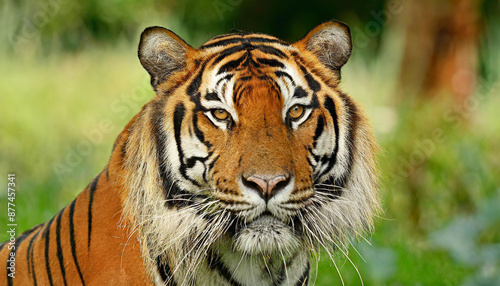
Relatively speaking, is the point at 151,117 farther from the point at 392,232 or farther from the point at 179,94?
the point at 392,232

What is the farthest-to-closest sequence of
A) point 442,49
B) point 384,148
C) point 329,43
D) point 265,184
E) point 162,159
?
point 442,49
point 384,148
point 329,43
point 162,159
point 265,184

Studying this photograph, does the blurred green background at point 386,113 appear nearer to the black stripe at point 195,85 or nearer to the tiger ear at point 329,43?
the tiger ear at point 329,43

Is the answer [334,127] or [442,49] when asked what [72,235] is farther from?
[442,49]

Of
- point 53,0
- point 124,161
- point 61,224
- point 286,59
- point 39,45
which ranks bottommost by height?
point 61,224

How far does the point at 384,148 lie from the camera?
327cm

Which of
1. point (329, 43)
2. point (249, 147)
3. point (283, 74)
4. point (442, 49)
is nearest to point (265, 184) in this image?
point (249, 147)

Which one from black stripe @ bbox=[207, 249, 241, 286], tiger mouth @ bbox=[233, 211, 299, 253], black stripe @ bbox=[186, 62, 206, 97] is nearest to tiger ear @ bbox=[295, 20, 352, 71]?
black stripe @ bbox=[186, 62, 206, 97]

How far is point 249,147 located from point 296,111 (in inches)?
8.9

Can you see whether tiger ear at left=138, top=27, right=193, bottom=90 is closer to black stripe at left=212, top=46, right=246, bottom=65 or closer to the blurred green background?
black stripe at left=212, top=46, right=246, bottom=65

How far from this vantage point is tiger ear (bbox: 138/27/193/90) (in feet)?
6.55

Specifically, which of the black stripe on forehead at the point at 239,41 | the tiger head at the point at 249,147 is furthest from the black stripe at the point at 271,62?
the black stripe on forehead at the point at 239,41

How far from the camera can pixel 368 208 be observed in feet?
7.33

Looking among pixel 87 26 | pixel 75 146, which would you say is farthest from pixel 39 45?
pixel 75 146

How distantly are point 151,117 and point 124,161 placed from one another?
199 mm
